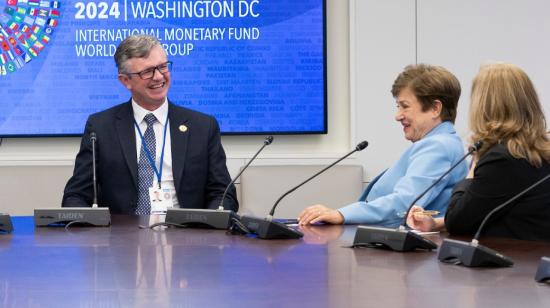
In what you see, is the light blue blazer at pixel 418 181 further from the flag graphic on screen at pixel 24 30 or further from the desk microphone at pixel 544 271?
the flag graphic on screen at pixel 24 30

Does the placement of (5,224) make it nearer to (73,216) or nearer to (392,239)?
(73,216)

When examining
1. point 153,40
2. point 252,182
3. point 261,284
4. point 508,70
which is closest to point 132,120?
point 153,40

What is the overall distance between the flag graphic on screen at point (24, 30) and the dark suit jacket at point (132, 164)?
147 cm

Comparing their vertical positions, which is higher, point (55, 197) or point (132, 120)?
point (132, 120)

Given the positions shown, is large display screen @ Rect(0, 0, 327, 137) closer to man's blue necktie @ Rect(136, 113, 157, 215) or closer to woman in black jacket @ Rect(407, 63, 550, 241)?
man's blue necktie @ Rect(136, 113, 157, 215)

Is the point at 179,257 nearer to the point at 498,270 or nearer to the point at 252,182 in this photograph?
the point at 498,270

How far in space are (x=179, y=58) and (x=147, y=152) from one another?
1.57m

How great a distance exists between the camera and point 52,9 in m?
5.73

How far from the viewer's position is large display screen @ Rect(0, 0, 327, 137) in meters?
5.75

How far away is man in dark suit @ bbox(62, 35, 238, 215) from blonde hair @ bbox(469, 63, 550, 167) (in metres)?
1.41

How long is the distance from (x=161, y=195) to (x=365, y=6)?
2179 mm

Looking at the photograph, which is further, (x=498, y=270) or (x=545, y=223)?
(x=545, y=223)

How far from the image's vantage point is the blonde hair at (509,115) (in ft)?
10.5

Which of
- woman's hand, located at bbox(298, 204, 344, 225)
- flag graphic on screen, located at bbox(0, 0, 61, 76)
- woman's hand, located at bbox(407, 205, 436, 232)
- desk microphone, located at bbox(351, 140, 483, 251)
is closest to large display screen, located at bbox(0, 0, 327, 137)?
flag graphic on screen, located at bbox(0, 0, 61, 76)
